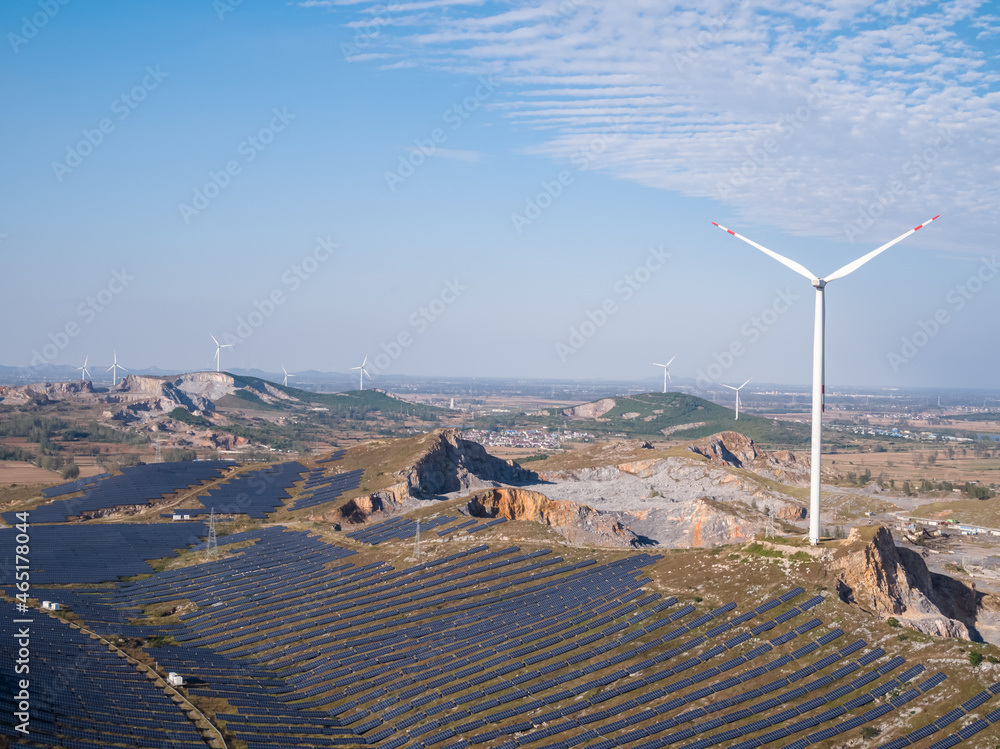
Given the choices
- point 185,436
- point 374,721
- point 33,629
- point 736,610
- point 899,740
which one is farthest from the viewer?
point 185,436

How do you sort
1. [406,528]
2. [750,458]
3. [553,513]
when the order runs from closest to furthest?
[406,528] → [553,513] → [750,458]

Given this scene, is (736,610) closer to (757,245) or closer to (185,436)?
(757,245)

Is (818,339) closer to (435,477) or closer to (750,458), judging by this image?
(435,477)

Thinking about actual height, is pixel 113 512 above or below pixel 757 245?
below

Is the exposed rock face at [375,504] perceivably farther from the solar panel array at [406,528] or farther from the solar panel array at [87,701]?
the solar panel array at [87,701]

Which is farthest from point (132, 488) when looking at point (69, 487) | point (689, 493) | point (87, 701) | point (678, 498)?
point (689, 493)

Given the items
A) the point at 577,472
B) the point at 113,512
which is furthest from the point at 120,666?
the point at 577,472

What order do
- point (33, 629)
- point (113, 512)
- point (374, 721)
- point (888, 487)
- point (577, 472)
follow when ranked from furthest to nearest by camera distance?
point (888, 487)
point (577, 472)
point (113, 512)
point (33, 629)
point (374, 721)
